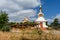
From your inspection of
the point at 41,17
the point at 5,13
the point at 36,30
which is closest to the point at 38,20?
the point at 41,17

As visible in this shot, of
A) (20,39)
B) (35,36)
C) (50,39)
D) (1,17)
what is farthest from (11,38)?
(1,17)

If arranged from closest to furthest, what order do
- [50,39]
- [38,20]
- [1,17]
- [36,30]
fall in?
[50,39] → [36,30] → [1,17] → [38,20]

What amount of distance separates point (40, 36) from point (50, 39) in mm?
720

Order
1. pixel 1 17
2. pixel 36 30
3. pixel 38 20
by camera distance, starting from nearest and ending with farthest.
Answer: pixel 36 30 < pixel 1 17 < pixel 38 20

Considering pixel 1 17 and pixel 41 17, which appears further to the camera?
pixel 41 17

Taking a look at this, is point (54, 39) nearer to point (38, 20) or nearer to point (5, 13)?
point (5, 13)

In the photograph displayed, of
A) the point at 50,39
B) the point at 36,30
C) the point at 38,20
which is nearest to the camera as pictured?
the point at 50,39

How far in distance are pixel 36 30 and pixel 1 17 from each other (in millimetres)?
26614

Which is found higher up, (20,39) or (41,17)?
(41,17)

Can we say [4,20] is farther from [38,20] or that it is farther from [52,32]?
[52,32]

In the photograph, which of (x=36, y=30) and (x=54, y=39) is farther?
(x=36, y=30)

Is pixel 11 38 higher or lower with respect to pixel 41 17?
lower

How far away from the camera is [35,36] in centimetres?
1077

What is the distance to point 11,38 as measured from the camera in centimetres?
1092
